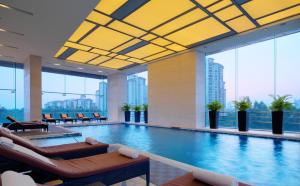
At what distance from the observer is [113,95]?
15555 millimetres

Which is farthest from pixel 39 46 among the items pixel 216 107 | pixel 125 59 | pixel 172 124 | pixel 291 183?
pixel 291 183

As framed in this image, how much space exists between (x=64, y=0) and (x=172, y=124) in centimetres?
809

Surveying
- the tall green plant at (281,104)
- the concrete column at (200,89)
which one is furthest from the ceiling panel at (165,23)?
the tall green plant at (281,104)

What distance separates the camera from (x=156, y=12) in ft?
19.2

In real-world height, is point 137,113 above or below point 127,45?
below

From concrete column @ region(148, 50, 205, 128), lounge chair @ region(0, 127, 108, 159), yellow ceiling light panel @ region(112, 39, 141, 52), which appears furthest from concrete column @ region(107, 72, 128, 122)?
lounge chair @ region(0, 127, 108, 159)

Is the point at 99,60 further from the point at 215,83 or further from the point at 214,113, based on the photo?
the point at 214,113

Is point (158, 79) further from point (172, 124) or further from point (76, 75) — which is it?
point (76, 75)

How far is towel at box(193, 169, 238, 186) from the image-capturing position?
1.60 metres

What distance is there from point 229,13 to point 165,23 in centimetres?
206

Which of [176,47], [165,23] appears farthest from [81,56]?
[165,23]

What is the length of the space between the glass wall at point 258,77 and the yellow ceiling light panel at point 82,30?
Result: 6.57m

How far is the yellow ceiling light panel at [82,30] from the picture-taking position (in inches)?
258

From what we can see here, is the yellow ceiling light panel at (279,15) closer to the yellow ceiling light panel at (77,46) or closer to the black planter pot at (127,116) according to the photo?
the yellow ceiling light panel at (77,46)
